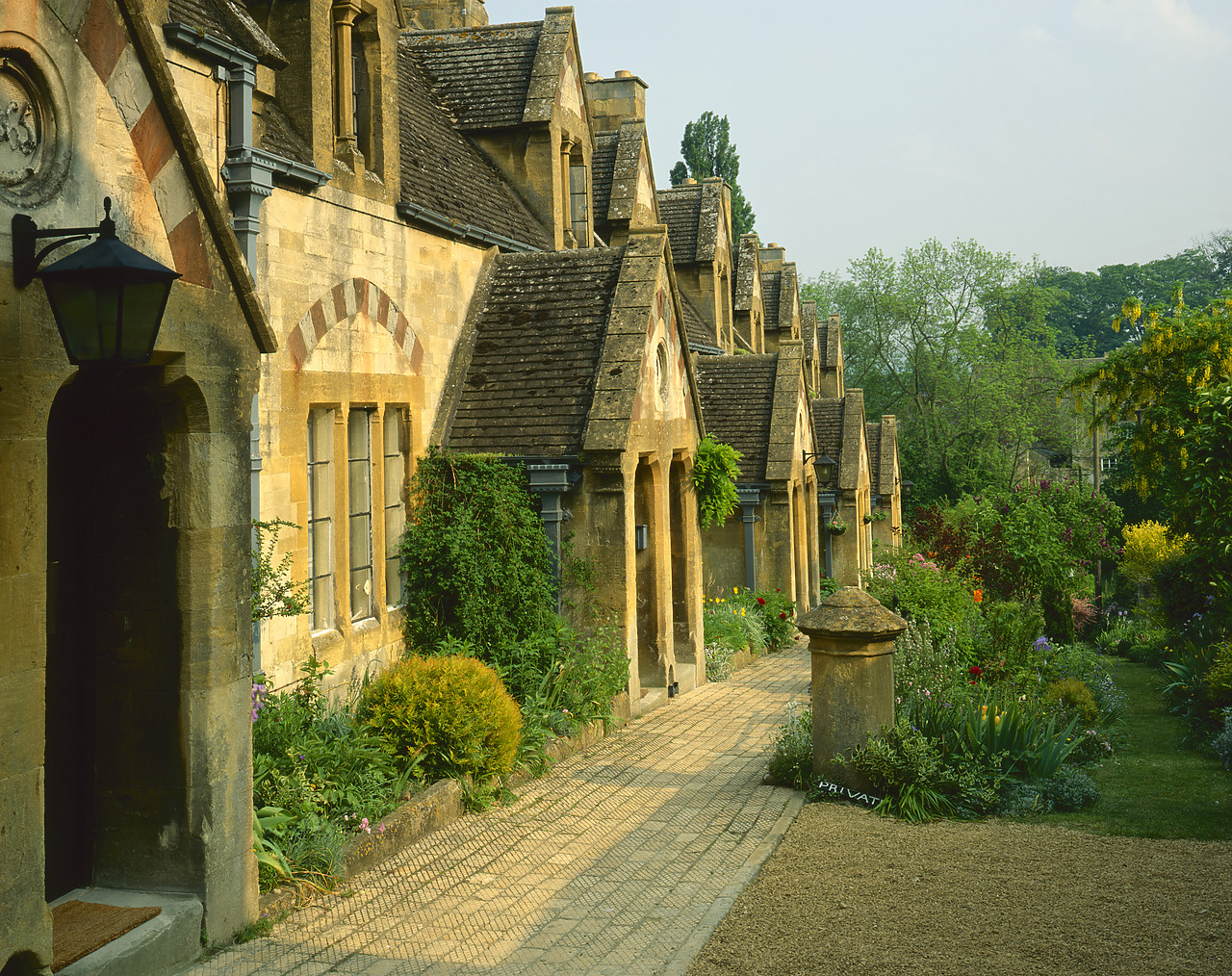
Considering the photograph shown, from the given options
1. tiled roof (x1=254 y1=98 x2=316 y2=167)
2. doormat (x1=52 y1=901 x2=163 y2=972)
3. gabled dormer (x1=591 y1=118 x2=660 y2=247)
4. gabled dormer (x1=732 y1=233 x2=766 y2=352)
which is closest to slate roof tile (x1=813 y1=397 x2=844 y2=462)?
gabled dormer (x1=732 y1=233 x2=766 y2=352)

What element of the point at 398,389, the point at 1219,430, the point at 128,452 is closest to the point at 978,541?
the point at 1219,430

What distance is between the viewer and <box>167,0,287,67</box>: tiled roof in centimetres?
789

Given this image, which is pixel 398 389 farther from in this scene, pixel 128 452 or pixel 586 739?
pixel 128 452

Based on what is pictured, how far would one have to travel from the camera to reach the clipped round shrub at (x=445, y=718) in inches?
320

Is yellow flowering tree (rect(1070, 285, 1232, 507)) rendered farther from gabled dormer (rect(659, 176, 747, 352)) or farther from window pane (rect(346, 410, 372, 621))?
gabled dormer (rect(659, 176, 747, 352))

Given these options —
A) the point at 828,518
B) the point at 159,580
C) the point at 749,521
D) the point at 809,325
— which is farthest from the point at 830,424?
the point at 159,580

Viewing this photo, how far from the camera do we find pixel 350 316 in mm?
9781

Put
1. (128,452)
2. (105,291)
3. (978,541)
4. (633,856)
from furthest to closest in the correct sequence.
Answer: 1. (978,541)
2. (633,856)
3. (128,452)
4. (105,291)

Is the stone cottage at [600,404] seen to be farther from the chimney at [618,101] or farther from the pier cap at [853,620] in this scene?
the chimney at [618,101]

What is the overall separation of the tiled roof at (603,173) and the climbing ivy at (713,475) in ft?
20.4

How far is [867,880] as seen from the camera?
671 centimetres

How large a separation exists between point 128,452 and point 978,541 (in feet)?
57.2

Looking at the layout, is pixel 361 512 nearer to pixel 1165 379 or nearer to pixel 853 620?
pixel 853 620

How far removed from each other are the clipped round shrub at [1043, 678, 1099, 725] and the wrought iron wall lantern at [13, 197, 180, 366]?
9.45m
